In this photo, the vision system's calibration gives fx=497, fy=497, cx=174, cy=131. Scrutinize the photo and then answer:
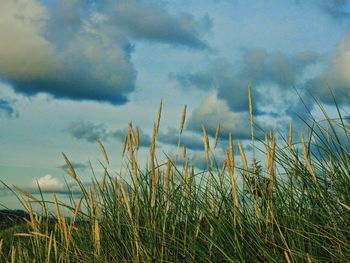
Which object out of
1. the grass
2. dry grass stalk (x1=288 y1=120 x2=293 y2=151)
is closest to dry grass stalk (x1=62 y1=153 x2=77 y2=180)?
the grass

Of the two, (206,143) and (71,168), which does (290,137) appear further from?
(71,168)

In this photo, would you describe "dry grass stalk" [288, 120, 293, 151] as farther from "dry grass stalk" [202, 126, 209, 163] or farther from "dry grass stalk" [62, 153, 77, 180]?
"dry grass stalk" [62, 153, 77, 180]

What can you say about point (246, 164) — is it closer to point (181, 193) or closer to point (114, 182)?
point (181, 193)

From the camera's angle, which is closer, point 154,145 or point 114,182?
point 154,145

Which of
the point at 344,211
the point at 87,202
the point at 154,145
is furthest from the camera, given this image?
the point at 87,202

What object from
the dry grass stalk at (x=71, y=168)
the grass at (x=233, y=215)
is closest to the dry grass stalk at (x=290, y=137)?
the grass at (x=233, y=215)

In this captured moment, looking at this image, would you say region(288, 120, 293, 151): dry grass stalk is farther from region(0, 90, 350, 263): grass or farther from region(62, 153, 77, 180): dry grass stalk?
region(62, 153, 77, 180): dry grass stalk

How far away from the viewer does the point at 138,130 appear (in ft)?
11.0

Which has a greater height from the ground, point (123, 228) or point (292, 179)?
point (292, 179)

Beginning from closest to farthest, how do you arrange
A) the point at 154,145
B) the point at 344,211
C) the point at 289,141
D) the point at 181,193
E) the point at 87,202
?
the point at 344,211 < the point at 289,141 < the point at 154,145 < the point at 181,193 < the point at 87,202

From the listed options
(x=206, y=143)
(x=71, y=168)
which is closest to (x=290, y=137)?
(x=206, y=143)

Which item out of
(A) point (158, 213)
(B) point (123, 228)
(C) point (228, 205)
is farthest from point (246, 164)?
(B) point (123, 228)

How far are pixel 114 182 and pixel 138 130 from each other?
50 centimetres

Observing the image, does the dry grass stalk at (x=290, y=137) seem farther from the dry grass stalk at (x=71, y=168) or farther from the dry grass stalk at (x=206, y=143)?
the dry grass stalk at (x=71, y=168)
